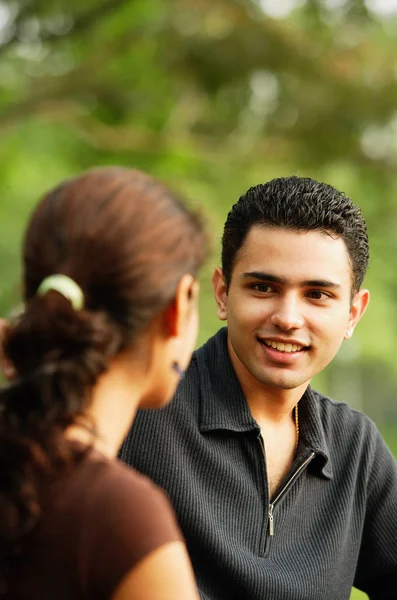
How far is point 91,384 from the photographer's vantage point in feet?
6.24

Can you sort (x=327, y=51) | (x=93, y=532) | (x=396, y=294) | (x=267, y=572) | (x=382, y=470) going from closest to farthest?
(x=93, y=532) < (x=267, y=572) < (x=382, y=470) < (x=327, y=51) < (x=396, y=294)

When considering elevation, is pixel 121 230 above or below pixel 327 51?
below

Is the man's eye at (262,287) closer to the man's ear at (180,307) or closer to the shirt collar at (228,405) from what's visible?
the shirt collar at (228,405)

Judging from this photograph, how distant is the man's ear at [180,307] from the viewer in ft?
6.55

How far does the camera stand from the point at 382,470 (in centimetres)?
324

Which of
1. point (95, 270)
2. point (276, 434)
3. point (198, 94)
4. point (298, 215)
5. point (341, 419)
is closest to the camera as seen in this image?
point (95, 270)

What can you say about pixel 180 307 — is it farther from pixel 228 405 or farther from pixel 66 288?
pixel 228 405

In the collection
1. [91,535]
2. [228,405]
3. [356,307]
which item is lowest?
[91,535]

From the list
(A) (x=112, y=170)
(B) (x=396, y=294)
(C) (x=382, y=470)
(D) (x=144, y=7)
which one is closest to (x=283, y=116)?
(D) (x=144, y=7)

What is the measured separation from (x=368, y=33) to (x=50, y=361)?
11.5 metres

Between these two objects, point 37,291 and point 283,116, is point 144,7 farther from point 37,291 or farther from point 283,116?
point 37,291

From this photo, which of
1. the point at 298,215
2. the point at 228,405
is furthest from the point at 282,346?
the point at 298,215

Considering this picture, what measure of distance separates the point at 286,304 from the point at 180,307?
968 mm

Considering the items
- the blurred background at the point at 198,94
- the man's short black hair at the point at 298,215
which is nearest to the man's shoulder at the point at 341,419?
the man's short black hair at the point at 298,215
